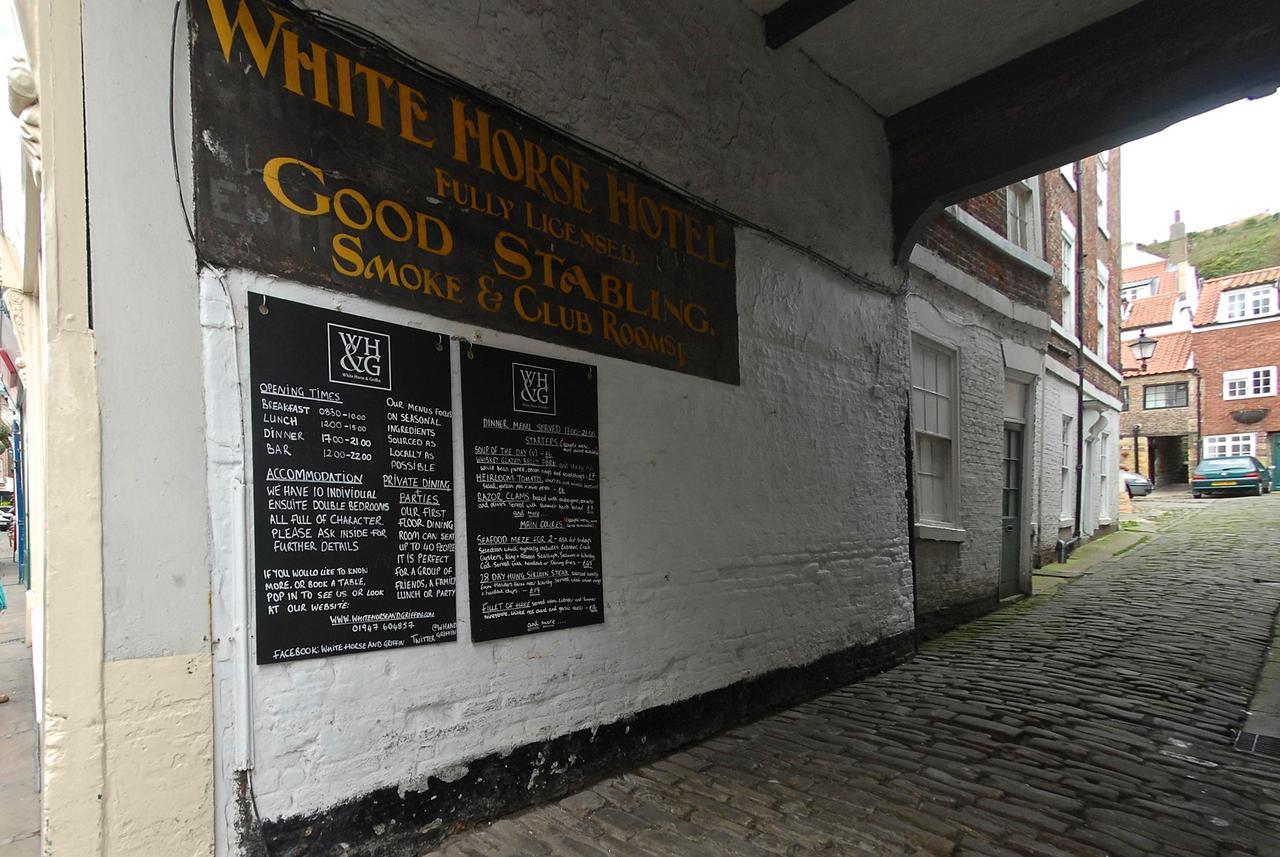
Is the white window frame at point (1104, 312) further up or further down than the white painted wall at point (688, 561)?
further up

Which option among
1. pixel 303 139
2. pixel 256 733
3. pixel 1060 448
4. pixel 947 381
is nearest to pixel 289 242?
pixel 303 139

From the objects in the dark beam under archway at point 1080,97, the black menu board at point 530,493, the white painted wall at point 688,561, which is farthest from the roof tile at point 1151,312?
the black menu board at point 530,493

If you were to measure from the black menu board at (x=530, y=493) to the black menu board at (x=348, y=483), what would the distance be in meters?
0.16

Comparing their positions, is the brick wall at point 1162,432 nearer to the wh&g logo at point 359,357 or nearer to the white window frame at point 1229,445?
the white window frame at point 1229,445

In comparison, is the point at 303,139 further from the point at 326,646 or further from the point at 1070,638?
the point at 1070,638

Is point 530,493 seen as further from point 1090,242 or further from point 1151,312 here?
point 1151,312

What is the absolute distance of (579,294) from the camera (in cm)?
407

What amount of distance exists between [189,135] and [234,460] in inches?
50.5

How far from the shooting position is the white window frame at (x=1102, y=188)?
50.1 feet

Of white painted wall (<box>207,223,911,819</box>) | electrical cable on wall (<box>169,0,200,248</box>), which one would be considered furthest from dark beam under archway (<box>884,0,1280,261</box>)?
electrical cable on wall (<box>169,0,200,248</box>)

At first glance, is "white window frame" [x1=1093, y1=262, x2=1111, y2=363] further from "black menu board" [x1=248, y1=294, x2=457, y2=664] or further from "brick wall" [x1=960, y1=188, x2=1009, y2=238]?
"black menu board" [x1=248, y1=294, x2=457, y2=664]

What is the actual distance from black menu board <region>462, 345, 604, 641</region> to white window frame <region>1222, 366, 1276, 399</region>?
3735cm

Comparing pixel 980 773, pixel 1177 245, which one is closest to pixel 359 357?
pixel 980 773

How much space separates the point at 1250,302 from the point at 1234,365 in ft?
10.4
